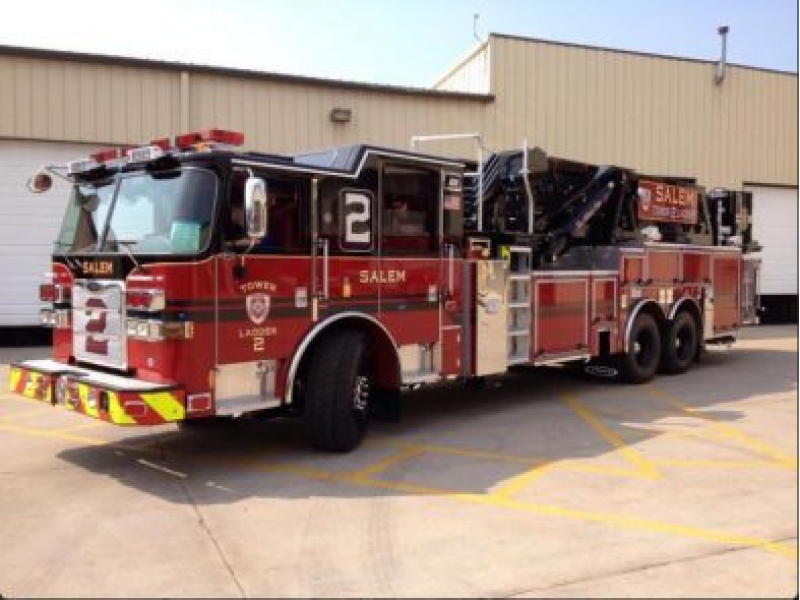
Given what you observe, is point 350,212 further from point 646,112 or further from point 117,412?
point 646,112

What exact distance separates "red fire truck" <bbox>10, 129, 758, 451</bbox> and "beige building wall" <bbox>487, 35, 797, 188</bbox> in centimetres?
858

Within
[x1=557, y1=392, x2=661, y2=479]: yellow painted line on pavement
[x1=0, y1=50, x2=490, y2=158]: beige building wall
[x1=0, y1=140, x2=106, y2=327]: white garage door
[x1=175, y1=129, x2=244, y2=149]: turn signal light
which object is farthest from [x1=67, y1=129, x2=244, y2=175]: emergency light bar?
[x1=0, y1=140, x2=106, y2=327]: white garage door

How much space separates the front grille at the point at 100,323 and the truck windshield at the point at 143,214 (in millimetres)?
326

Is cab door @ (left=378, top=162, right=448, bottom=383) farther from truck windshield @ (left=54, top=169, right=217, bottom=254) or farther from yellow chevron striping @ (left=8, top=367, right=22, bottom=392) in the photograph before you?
yellow chevron striping @ (left=8, top=367, right=22, bottom=392)

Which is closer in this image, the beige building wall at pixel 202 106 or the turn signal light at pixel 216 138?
the turn signal light at pixel 216 138

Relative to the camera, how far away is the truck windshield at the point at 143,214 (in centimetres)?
591

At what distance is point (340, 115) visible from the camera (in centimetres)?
1611

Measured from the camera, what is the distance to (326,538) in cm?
491

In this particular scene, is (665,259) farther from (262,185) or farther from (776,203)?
(776,203)

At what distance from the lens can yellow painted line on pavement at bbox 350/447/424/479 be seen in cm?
635

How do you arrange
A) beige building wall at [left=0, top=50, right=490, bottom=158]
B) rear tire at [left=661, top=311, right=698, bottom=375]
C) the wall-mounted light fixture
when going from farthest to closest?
the wall-mounted light fixture → beige building wall at [left=0, top=50, right=490, bottom=158] → rear tire at [left=661, top=311, right=698, bottom=375]

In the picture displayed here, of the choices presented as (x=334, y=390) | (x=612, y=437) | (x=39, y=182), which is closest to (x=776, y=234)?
(x=612, y=437)

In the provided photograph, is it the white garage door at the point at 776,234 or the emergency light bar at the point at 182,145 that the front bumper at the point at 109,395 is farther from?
the white garage door at the point at 776,234

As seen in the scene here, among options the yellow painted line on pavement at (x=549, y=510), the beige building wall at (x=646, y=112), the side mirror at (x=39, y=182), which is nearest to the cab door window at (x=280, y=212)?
the yellow painted line on pavement at (x=549, y=510)
